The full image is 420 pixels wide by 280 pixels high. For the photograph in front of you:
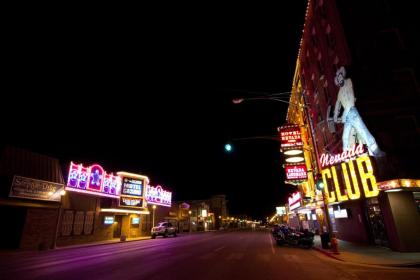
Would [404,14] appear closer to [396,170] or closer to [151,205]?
[396,170]

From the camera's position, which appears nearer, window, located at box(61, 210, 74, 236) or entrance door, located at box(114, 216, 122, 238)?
window, located at box(61, 210, 74, 236)

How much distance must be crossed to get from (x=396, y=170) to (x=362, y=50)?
374 inches

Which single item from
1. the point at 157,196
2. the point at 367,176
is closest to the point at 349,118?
the point at 367,176

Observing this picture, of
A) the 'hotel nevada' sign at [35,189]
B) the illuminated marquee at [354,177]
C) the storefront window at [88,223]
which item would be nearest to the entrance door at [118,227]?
the storefront window at [88,223]

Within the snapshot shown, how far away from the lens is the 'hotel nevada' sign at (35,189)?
22.3 m

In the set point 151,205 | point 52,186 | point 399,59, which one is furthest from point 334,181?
point 151,205

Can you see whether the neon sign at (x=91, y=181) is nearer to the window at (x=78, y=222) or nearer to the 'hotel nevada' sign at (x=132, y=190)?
the 'hotel nevada' sign at (x=132, y=190)

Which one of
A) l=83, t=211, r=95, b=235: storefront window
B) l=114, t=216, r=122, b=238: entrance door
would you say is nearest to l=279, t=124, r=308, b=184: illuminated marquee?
l=83, t=211, r=95, b=235: storefront window

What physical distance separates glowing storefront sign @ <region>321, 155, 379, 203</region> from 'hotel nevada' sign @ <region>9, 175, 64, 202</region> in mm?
26048

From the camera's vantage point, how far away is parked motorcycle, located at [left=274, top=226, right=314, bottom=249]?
19953 mm

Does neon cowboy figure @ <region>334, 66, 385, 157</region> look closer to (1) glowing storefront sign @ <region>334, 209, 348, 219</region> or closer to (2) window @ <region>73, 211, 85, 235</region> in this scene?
(1) glowing storefront sign @ <region>334, 209, 348, 219</region>

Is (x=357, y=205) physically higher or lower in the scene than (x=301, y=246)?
higher

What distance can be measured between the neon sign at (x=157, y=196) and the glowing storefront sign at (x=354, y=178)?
3370 cm

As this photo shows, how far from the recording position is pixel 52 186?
25.9 metres
